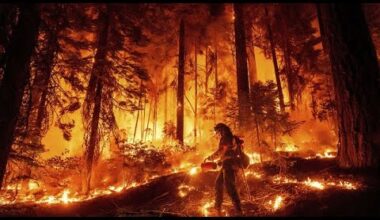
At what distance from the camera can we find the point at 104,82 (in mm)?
12562

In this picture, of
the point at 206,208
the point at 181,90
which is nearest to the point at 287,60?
the point at 181,90

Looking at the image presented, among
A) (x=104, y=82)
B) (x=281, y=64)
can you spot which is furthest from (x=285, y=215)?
(x=281, y=64)

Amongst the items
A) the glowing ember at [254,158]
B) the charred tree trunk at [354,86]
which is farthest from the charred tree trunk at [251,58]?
the charred tree trunk at [354,86]

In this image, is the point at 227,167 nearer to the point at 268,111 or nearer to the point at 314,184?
the point at 314,184

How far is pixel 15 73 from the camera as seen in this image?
700 cm

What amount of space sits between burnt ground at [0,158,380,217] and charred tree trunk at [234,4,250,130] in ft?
7.00

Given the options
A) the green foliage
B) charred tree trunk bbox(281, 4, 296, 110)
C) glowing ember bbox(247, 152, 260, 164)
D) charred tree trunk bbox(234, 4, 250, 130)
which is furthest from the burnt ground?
charred tree trunk bbox(281, 4, 296, 110)

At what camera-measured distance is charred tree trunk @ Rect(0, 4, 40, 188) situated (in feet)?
22.2

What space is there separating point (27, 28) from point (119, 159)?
25.8 ft

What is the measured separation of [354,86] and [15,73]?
8.65 m

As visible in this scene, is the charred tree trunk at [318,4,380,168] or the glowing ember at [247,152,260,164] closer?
the charred tree trunk at [318,4,380,168]

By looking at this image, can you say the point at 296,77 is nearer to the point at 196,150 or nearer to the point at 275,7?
the point at 275,7

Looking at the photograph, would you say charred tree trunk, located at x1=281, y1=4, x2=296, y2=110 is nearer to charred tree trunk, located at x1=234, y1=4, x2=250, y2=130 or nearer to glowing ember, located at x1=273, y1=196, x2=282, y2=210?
charred tree trunk, located at x1=234, y1=4, x2=250, y2=130

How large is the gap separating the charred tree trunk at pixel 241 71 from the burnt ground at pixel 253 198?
7.00 feet
